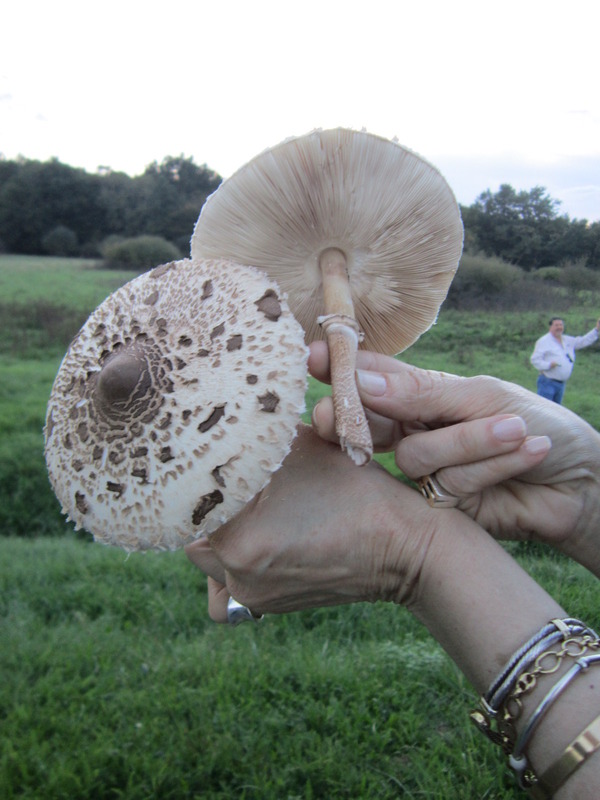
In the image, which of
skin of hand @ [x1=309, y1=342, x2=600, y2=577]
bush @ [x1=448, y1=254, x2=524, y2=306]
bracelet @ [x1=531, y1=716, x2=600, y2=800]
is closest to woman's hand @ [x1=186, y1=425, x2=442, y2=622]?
skin of hand @ [x1=309, y1=342, x2=600, y2=577]

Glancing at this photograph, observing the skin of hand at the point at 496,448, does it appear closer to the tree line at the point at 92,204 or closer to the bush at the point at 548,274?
the bush at the point at 548,274

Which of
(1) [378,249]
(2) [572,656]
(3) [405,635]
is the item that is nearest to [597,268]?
(1) [378,249]

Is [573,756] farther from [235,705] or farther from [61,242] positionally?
[61,242]

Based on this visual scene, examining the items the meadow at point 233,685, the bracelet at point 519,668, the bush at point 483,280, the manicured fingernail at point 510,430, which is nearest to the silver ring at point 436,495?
the manicured fingernail at point 510,430

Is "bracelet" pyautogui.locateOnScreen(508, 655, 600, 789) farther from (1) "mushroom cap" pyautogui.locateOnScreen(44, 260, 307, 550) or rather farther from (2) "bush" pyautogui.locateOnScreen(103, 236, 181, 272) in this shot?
(2) "bush" pyautogui.locateOnScreen(103, 236, 181, 272)

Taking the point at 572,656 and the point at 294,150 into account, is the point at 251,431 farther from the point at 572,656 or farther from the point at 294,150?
the point at 572,656

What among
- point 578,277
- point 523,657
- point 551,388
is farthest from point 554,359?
point 523,657
